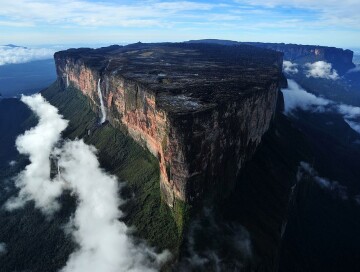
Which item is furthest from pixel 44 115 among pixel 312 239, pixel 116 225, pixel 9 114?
pixel 312 239

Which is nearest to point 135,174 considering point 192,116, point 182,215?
point 182,215

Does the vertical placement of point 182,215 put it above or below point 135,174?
above

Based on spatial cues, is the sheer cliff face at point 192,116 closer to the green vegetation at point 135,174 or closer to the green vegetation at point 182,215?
the green vegetation at point 182,215

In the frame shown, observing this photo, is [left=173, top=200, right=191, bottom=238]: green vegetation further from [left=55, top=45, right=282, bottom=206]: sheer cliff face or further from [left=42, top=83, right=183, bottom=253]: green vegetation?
[left=55, top=45, right=282, bottom=206]: sheer cliff face

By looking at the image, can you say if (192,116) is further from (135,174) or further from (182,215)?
(135,174)

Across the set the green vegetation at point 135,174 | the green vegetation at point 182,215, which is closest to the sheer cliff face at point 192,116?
the green vegetation at point 182,215

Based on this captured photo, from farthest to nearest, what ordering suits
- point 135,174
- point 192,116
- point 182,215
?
point 135,174 < point 182,215 < point 192,116

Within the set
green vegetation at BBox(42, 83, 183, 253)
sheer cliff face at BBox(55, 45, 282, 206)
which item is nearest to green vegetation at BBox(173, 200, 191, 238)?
green vegetation at BBox(42, 83, 183, 253)
